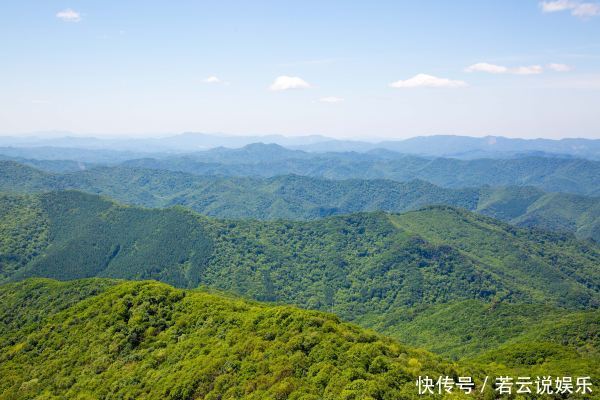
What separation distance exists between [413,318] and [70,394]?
137 m

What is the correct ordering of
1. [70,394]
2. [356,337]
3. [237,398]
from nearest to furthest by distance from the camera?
[237,398] → [356,337] → [70,394]

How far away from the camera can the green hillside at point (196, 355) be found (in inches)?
1599

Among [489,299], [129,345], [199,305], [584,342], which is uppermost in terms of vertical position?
[199,305]

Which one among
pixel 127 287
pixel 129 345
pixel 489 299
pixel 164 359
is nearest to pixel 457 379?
pixel 164 359

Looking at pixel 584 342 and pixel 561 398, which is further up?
pixel 561 398

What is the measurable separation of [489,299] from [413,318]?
167 feet

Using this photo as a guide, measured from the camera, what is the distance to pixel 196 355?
169 feet

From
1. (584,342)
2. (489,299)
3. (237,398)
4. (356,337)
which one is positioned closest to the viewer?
(237,398)

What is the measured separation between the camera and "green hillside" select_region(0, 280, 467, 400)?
40.6 metres

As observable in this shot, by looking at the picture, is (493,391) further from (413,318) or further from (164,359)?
(413,318)

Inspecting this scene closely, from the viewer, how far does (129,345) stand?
196 ft

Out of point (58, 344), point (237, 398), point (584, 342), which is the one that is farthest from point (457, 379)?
point (584, 342)

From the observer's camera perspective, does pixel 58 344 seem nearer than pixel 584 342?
Yes

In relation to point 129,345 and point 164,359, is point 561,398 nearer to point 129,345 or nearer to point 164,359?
point 164,359
